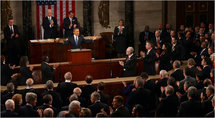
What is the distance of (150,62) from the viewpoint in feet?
50.4

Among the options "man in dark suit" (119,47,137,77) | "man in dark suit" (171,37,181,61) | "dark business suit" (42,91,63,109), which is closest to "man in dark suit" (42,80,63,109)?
"dark business suit" (42,91,63,109)

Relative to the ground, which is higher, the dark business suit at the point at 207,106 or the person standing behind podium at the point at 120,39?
the person standing behind podium at the point at 120,39

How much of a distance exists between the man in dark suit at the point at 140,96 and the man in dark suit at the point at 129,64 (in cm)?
355

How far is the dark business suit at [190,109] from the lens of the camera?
34.3 feet

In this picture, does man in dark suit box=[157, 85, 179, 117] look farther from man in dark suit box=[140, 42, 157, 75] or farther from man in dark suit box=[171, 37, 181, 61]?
man in dark suit box=[171, 37, 181, 61]

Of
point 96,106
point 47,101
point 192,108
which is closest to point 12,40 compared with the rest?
point 47,101

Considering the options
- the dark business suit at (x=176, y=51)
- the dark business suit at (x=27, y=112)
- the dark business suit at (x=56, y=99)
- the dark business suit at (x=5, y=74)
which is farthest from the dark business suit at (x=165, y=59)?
the dark business suit at (x=27, y=112)

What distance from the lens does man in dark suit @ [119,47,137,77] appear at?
15.2m

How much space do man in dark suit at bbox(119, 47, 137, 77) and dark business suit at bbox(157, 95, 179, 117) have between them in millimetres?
4267

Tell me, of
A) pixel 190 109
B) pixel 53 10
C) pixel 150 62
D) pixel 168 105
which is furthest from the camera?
pixel 53 10

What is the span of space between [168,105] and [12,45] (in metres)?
9.53

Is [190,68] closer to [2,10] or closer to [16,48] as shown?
[16,48]

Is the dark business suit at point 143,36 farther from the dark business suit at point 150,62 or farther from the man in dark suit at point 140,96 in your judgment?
the man in dark suit at point 140,96

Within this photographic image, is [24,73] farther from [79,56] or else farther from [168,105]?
[168,105]
